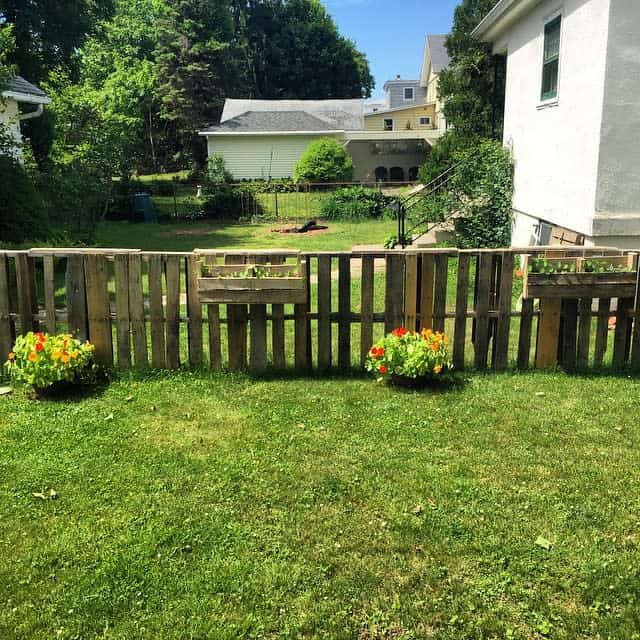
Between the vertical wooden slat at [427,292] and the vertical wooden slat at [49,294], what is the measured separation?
3061mm

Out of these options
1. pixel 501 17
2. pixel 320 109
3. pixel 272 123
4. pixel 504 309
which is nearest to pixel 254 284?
pixel 504 309

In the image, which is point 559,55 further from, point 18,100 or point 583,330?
point 18,100

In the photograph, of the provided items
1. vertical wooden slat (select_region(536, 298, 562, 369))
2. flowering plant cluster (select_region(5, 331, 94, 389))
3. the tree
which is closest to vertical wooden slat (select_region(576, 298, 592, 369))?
vertical wooden slat (select_region(536, 298, 562, 369))

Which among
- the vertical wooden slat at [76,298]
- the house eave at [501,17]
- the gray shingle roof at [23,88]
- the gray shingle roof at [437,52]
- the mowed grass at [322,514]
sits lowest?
the mowed grass at [322,514]

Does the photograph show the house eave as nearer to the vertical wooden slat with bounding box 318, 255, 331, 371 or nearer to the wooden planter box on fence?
the vertical wooden slat with bounding box 318, 255, 331, 371

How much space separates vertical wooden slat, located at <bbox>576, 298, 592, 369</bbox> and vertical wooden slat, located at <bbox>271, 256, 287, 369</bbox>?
8.33 ft

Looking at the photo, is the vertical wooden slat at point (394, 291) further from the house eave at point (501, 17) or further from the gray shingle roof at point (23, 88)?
the gray shingle roof at point (23, 88)

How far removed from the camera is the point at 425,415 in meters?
4.73

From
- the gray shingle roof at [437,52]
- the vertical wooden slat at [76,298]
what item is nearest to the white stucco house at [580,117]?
the vertical wooden slat at [76,298]

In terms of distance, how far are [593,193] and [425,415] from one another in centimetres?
463

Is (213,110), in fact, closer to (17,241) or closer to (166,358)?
(17,241)

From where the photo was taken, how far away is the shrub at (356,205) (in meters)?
21.5

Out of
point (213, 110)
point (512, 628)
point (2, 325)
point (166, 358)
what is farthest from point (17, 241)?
point (213, 110)

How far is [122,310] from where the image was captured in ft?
18.0
